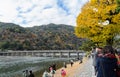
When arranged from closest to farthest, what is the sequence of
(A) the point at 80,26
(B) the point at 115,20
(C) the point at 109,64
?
1. (C) the point at 109,64
2. (B) the point at 115,20
3. (A) the point at 80,26

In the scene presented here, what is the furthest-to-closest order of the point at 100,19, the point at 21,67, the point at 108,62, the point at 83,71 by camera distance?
the point at 21,67 → the point at 83,71 → the point at 100,19 → the point at 108,62

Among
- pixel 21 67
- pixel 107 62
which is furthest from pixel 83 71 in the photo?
pixel 21 67

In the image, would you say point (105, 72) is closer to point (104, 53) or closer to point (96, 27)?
point (104, 53)

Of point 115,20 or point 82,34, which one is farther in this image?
point 82,34

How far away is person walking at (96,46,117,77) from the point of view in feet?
25.6

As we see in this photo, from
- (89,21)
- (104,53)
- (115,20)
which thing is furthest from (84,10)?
(104,53)

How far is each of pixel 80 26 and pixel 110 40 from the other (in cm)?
360

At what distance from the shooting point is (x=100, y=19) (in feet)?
98.6

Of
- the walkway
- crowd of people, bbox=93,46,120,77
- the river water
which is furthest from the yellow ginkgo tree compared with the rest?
the river water

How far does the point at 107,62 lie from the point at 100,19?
22545 millimetres

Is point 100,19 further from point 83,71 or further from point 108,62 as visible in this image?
point 108,62

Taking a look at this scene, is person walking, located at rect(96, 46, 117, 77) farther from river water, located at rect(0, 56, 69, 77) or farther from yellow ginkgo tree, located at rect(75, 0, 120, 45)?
river water, located at rect(0, 56, 69, 77)

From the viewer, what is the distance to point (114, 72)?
7926 mm

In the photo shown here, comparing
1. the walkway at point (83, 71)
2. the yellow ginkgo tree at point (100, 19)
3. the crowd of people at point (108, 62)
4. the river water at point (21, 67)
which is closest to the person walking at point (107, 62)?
the crowd of people at point (108, 62)
